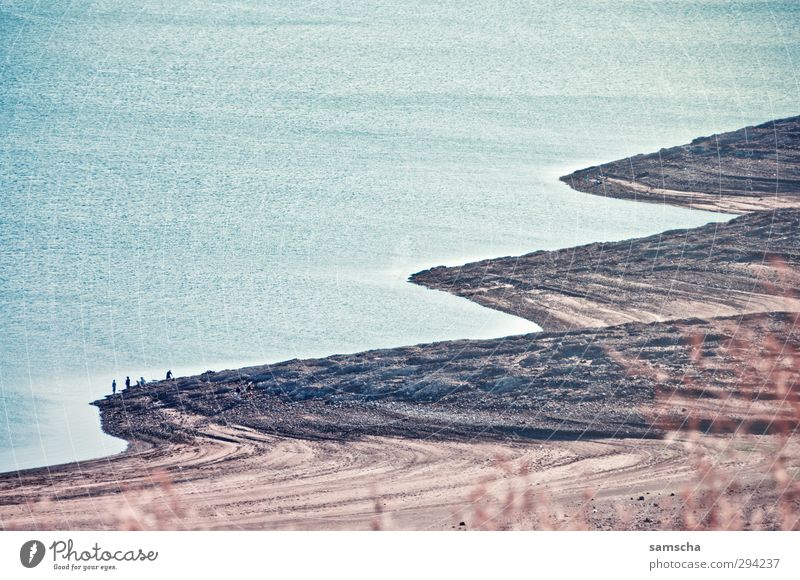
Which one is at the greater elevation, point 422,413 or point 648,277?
point 648,277

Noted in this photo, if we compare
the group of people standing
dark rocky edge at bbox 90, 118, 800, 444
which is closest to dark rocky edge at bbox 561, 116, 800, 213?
dark rocky edge at bbox 90, 118, 800, 444

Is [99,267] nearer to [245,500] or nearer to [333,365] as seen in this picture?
[333,365]

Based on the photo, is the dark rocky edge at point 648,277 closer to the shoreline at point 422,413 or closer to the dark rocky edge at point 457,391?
the shoreline at point 422,413

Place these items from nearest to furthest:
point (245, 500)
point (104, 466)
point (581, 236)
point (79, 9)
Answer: point (245, 500)
point (104, 466)
point (581, 236)
point (79, 9)

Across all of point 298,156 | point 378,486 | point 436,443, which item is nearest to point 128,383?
point 436,443

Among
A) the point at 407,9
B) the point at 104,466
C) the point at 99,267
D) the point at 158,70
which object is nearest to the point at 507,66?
the point at 407,9

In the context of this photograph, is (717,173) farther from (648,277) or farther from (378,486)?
(378,486)
